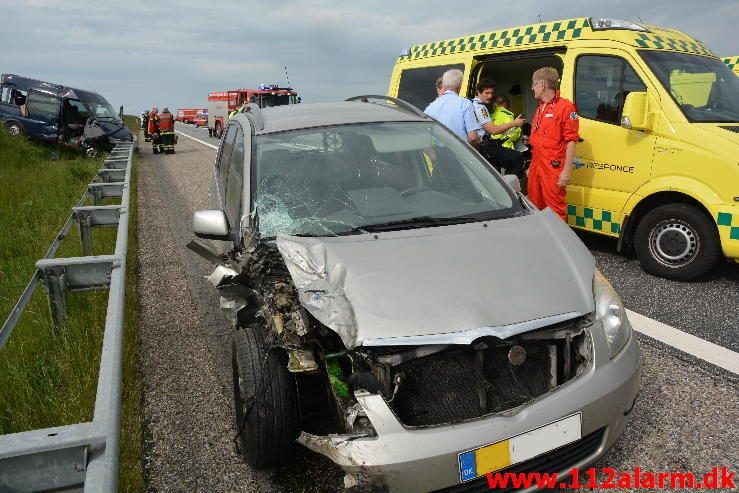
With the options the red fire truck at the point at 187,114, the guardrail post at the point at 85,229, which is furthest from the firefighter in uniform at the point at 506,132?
the red fire truck at the point at 187,114

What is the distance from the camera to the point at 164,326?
450 centimetres

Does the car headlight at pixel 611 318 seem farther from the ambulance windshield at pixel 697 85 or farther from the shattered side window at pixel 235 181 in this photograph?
the ambulance windshield at pixel 697 85

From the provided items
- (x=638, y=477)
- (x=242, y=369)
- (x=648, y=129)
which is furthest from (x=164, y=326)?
(x=648, y=129)

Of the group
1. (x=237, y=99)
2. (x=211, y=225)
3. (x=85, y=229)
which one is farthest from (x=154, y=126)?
(x=211, y=225)

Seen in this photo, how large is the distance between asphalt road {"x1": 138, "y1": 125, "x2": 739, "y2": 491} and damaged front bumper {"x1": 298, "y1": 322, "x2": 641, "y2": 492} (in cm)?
50

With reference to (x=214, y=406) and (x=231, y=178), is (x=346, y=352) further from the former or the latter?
(x=231, y=178)

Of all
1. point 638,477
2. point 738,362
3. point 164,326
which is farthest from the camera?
point 164,326

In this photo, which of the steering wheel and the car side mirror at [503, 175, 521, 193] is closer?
the steering wheel

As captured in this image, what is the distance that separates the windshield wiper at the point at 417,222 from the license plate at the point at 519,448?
1.18 meters

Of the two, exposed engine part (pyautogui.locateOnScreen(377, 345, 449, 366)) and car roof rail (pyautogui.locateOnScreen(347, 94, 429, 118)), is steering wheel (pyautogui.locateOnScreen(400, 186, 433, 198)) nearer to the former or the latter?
car roof rail (pyautogui.locateOnScreen(347, 94, 429, 118))

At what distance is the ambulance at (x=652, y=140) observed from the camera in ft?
15.6

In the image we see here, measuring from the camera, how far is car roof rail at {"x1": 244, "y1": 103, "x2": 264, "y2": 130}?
3.82 m

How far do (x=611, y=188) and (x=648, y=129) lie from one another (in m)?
0.65

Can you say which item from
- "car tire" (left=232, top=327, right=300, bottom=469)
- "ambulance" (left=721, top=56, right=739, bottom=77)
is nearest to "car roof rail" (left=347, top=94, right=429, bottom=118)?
"car tire" (left=232, top=327, right=300, bottom=469)
